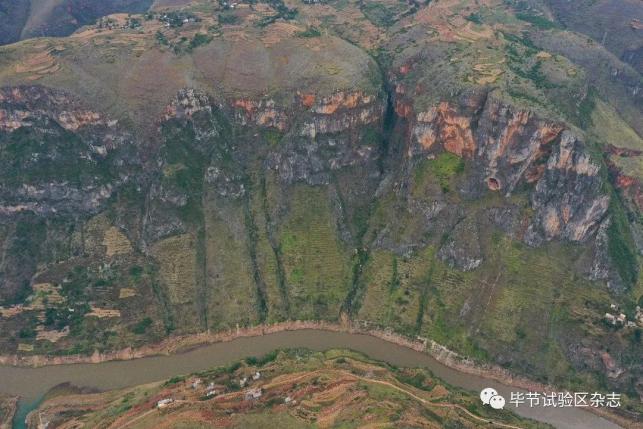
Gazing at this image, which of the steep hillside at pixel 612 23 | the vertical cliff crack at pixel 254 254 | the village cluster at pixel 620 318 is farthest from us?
the steep hillside at pixel 612 23

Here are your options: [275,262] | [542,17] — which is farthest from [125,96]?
[542,17]

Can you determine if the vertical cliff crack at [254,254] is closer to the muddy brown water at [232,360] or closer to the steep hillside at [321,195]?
the steep hillside at [321,195]

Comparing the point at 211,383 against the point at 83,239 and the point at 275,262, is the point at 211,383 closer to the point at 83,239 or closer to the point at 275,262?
the point at 275,262

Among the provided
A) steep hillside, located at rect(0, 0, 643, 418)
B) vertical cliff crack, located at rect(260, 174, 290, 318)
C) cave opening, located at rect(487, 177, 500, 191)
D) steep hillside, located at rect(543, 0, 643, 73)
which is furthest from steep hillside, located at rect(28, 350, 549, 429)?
steep hillside, located at rect(543, 0, 643, 73)

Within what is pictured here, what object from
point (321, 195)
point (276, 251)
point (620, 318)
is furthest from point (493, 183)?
point (276, 251)

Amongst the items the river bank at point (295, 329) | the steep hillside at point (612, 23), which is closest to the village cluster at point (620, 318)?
the river bank at point (295, 329)

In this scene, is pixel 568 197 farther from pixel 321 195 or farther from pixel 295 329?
pixel 295 329

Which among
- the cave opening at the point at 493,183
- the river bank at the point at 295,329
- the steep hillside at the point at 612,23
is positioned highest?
the steep hillside at the point at 612,23
